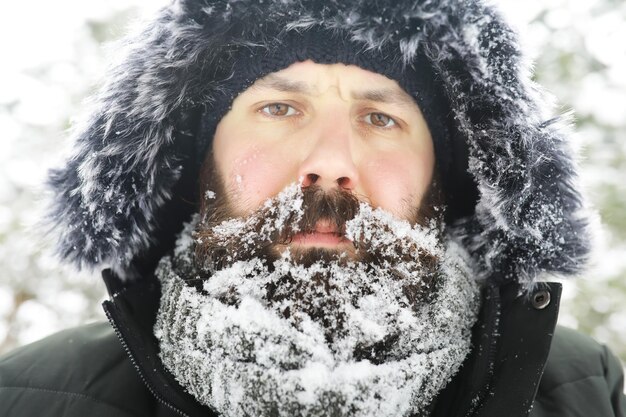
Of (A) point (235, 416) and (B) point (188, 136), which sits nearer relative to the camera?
(A) point (235, 416)

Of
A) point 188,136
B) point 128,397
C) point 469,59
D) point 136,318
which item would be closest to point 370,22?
point 469,59

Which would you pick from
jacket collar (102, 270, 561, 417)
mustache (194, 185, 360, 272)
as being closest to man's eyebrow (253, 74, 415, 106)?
mustache (194, 185, 360, 272)

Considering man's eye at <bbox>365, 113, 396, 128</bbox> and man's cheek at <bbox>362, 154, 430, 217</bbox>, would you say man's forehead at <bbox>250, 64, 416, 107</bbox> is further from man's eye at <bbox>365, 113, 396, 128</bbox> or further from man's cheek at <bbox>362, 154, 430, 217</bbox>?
man's cheek at <bbox>362, 154, 430, 217</bbox>

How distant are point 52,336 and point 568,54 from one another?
17.1 ft

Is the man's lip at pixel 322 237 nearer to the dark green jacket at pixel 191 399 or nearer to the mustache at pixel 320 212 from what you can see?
the mustache at pixel 320 212

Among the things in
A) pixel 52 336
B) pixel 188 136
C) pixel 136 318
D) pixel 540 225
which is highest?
pixel 540 225

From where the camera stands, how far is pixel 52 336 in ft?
6.39

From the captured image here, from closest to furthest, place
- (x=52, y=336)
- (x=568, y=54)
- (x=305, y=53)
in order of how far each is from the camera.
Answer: (x=305, y=53)
(x=52, y=336)
(x=568, y=54)

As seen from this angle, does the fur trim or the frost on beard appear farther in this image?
the fur trim

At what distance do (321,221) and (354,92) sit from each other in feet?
1.70

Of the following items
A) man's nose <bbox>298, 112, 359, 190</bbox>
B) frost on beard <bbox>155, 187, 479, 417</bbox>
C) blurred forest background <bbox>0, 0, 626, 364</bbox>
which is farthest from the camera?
blurred forest background <bbox>0, 0, 626, 364</bbox>

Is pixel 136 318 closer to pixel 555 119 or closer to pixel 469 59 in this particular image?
pixel 469 59

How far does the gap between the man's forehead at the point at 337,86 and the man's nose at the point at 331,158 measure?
11cm

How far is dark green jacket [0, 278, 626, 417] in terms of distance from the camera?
58.9 inches
